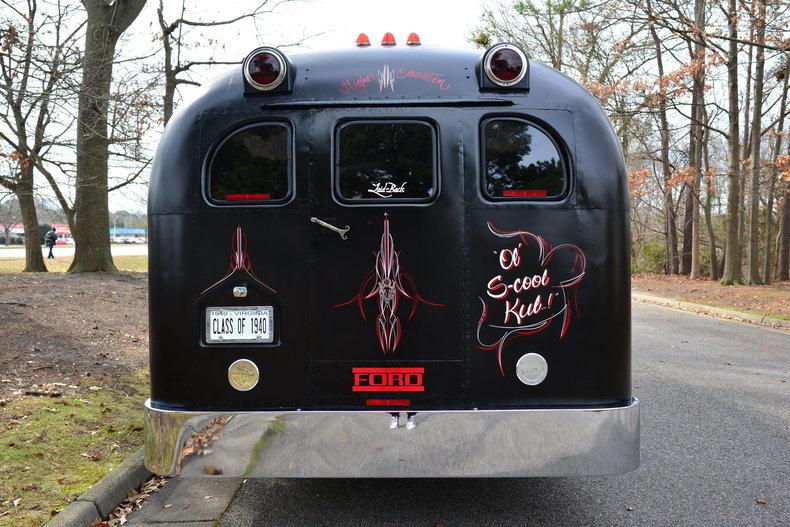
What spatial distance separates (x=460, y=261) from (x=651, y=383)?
524 centimetres

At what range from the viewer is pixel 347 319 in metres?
3.58

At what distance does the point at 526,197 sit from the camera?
3.62 m

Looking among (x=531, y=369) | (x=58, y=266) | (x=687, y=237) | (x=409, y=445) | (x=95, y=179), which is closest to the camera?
(x=409, y=445)

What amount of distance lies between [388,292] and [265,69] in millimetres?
1329

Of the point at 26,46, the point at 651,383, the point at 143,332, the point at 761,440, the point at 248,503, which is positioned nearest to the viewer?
the point at 248,503

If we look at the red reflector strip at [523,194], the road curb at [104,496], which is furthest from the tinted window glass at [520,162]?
the road curb at [104,496]

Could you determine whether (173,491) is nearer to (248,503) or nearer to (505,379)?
(248,503)

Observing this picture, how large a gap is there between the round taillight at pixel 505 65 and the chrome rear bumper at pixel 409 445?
1.70m

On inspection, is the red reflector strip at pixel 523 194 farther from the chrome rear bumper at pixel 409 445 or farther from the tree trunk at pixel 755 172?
the tree trunk at pixel 755 172

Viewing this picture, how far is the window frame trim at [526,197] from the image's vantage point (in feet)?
11.9

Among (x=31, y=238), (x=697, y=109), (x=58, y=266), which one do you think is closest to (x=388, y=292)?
(x=31, y=238)

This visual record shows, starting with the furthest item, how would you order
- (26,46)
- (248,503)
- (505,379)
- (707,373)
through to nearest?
(707,373) < (26,46) < (248,503) < (505,379)

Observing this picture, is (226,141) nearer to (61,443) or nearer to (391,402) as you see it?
(391,402)

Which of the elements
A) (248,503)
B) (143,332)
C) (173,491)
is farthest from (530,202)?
(143,332)
